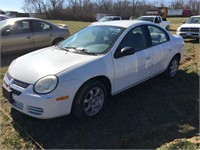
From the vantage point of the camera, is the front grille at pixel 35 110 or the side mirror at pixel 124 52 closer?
the front grille at pixel 35 110

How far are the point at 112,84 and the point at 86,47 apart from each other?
2.77 ft

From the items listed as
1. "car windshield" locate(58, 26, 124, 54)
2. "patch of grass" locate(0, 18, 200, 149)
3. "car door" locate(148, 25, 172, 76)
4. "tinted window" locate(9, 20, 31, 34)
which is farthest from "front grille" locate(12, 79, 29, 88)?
"tinted window" locate(9, 20, 31, 34)

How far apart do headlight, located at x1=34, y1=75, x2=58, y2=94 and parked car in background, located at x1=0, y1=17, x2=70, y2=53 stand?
19.1ft

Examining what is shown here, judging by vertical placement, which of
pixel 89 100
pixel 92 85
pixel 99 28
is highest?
pixel 99 28

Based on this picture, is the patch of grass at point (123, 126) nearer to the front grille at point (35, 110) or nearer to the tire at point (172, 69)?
the front grille at point (35, 110)

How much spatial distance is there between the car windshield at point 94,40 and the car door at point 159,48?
40.0 inches

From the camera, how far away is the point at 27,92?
365 cm

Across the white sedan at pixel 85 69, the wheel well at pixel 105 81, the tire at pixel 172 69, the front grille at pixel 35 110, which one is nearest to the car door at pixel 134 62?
the white sedan at pixel 85 69

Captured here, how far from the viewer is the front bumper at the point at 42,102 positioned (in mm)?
3584

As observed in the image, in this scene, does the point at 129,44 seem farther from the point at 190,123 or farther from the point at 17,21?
the point at 17,21

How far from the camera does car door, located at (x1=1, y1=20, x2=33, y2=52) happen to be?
29.1 ft

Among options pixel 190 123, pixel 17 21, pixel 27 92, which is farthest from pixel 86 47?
pixel 17 21

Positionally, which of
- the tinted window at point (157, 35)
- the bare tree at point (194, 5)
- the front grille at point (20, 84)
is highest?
the bare tree at point (194, 5)

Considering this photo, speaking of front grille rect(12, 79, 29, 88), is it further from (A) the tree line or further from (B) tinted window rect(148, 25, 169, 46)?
(A) the tree line
